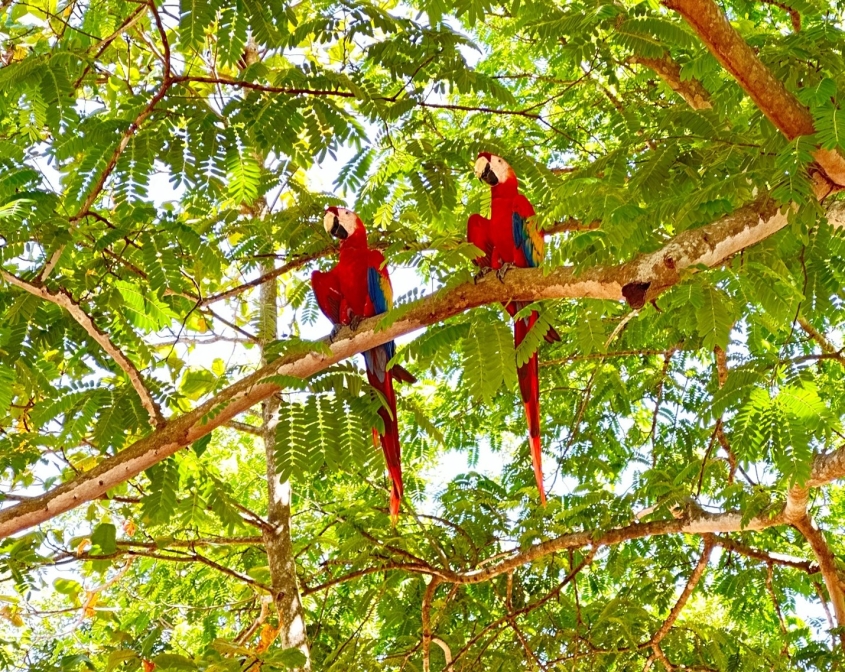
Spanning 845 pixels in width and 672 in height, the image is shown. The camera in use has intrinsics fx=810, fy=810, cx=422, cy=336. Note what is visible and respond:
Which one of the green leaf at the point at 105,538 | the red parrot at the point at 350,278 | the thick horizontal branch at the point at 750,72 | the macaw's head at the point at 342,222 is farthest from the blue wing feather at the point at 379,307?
the thick horizontal branch at the point at 750,72

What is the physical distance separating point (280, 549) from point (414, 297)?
63.3 inches

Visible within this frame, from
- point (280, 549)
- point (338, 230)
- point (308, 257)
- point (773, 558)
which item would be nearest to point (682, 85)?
point (338, 230)

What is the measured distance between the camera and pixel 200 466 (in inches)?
100.0

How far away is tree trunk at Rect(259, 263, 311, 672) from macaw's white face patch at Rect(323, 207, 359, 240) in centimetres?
49

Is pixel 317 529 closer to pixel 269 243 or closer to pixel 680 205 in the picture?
pixel 269 243

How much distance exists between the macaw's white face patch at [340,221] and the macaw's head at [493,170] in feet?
1.47

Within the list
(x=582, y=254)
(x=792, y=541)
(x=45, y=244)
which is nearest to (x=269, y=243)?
(x=45, y=244)

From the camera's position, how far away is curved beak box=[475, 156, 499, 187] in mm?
2662

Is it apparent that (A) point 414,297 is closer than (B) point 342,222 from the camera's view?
Yes

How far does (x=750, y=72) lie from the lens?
164cm

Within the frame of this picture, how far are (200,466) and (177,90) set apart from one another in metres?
1.13

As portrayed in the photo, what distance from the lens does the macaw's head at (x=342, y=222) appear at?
107 inches

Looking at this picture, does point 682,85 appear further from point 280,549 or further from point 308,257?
A: point 280,549

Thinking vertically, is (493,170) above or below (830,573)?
above
